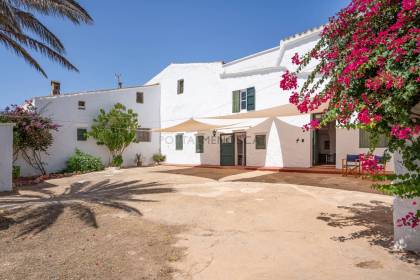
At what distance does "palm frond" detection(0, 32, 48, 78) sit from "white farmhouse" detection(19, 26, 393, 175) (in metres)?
7.25

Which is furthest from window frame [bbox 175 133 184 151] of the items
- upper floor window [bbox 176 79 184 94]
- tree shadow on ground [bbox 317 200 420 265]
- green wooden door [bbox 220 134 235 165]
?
tree shadow on ground [bbox 317 200 420 265]

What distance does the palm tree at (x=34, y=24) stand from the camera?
25.9 ft

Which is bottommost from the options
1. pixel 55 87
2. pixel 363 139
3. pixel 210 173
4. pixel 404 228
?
pixel 210 173

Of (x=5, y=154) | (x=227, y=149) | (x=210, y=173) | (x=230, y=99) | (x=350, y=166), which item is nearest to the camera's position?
(x=5, y=154)

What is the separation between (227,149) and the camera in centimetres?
1936

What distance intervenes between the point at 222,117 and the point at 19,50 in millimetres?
8680

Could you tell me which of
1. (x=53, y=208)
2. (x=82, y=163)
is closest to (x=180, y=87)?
(x=82, y=163)

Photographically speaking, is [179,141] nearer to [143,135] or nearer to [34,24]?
[143,135]

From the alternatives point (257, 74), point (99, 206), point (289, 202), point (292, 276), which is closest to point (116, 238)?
point (99, 206)

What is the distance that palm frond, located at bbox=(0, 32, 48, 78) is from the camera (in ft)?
29.5

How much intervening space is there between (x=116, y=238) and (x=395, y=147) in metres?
4.53

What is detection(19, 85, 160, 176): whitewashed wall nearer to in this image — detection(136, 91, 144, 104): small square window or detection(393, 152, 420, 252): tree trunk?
detection(136, 91, 144, 104): small square window

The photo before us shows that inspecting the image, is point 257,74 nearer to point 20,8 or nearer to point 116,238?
point 20,8

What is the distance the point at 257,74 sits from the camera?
1734cm
